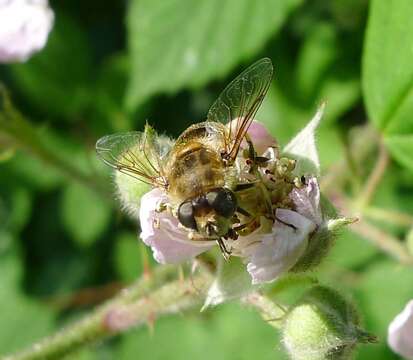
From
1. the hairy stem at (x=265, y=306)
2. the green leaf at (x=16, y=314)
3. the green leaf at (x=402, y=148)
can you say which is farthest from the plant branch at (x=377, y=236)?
the green leaf at (x=16, y=314)

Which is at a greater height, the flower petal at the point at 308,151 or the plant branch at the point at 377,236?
the flower petal at the point at 308,151

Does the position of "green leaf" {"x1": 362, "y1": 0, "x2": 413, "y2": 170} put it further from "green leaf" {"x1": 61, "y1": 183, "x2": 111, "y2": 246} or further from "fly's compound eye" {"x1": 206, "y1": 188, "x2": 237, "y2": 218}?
"green leaf" {"x1": 61, "y1": 183, "x2": 111, "y2": 246}

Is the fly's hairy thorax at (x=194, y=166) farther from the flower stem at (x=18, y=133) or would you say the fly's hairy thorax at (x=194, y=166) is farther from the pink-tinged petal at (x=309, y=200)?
the flower stem at (x=18, y=133)

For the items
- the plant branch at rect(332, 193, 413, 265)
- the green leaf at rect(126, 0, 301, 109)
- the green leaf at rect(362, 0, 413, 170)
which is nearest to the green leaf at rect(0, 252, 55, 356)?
the green leaf at rect(126, 0, 301, 109)

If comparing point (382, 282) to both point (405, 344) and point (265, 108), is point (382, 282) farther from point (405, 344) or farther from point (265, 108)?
point (405, 344)

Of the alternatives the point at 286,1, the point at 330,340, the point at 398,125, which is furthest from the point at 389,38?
the point at 330,340

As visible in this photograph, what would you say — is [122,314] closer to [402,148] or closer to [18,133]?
[18,133]
